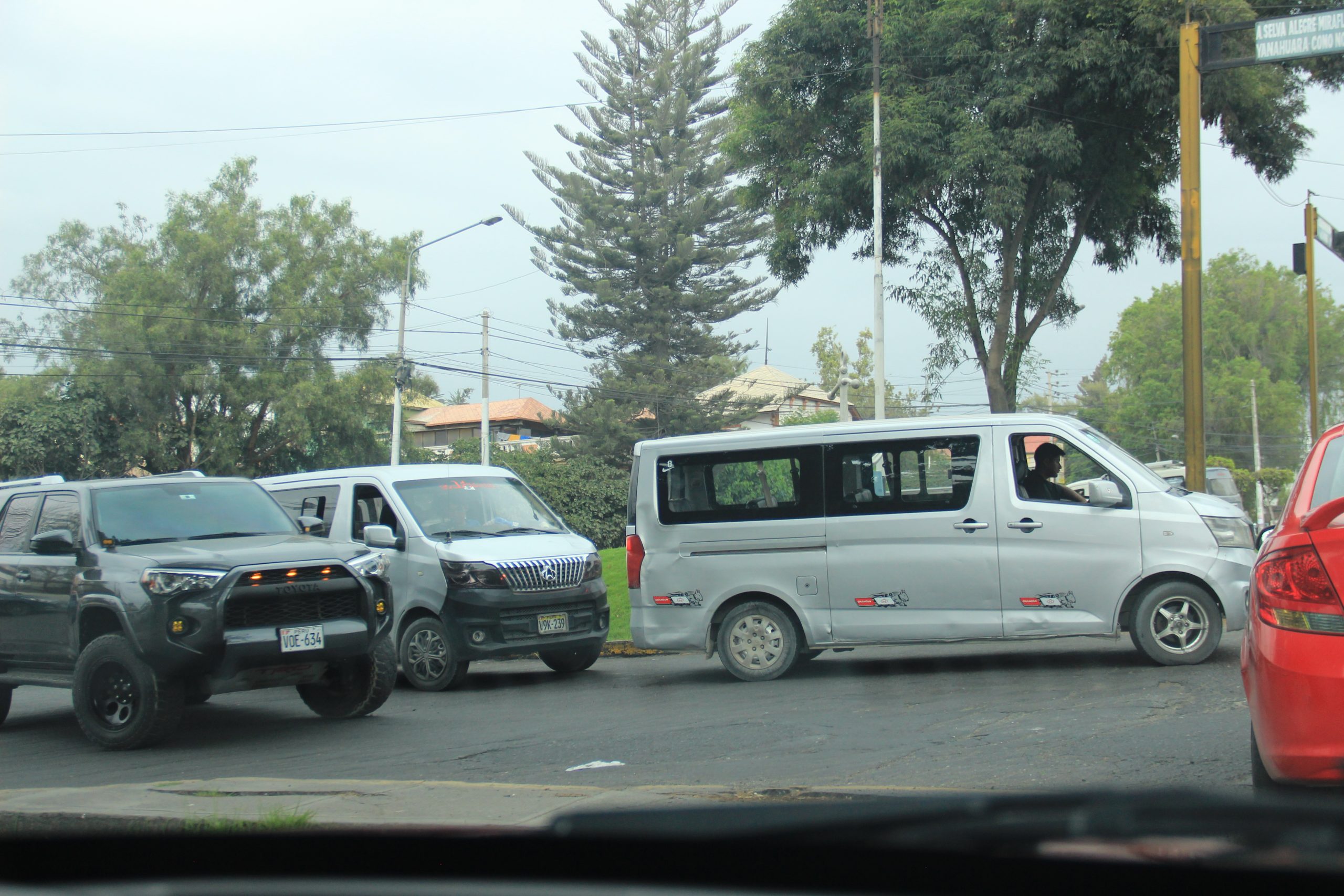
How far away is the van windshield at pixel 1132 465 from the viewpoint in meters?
9.66

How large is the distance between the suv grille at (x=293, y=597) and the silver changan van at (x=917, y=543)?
123 inches

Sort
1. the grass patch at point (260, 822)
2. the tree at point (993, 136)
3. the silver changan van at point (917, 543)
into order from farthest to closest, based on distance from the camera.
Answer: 1. the tree at point (993, 136)
2. the silver changan van at point (917, 543)
3. the grass patch at point (260, 822)

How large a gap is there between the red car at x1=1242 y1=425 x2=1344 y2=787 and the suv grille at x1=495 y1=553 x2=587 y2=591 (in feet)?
23.5

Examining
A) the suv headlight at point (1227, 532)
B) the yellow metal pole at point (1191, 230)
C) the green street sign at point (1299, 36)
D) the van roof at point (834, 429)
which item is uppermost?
the green street sign at point (1299, 36)

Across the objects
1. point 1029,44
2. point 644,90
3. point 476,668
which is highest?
point 644,90

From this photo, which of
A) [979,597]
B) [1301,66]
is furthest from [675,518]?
[1301,66]

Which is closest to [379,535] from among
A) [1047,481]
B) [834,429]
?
[834,429]

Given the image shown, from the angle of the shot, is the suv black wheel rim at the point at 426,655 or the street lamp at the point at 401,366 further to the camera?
the street lamp at the point at 401,366

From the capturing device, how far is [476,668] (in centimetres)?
1310

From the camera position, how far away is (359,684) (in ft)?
29.1

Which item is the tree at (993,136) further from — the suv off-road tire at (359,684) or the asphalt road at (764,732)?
the suv off-road tire at (359,684)

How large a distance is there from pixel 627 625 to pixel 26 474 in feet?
113

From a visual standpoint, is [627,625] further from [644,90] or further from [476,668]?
[644,90]

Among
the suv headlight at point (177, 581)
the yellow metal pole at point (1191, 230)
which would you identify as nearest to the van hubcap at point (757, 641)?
the suv headlight at point (177, 581)
